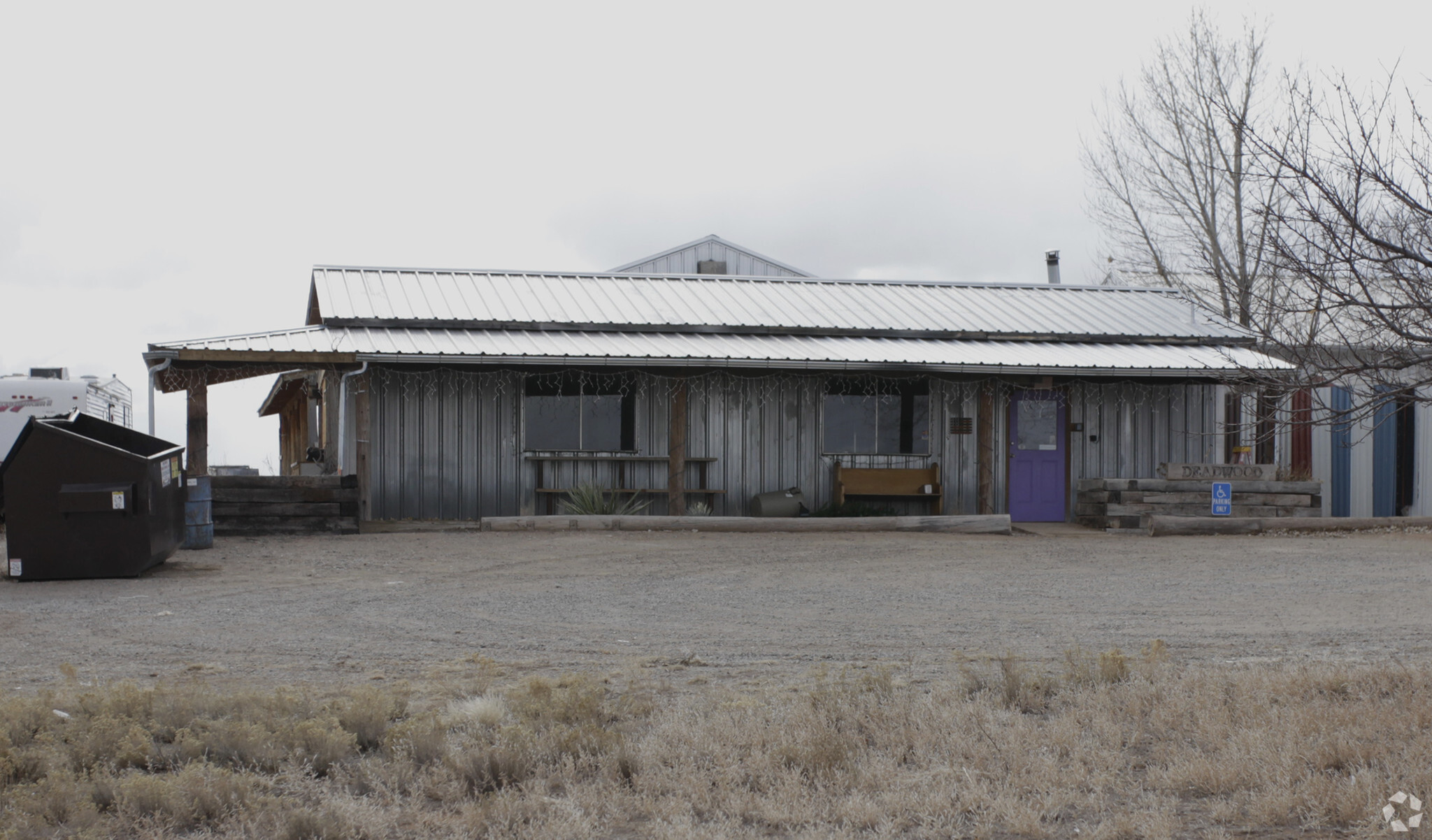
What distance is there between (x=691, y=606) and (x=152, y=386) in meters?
8.17

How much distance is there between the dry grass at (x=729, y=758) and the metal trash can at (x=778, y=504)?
10.3m

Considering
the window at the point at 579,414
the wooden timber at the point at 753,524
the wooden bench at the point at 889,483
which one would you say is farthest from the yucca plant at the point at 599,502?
the wooden bench at the point at 889,483

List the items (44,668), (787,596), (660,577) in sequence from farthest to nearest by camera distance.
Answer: (660,577)
(787,596)
(44,668)

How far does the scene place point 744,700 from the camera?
5387 mm

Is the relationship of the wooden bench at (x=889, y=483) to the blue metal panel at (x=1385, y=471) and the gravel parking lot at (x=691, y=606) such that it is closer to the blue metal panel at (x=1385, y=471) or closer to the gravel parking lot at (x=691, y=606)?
the gravel parking lot at (x=691, y=606)

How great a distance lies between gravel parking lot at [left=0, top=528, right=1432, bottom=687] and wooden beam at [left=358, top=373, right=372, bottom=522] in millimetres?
1635

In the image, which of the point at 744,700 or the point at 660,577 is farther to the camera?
the point at 660,577

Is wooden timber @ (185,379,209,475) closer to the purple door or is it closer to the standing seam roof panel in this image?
the standing seam roof panel

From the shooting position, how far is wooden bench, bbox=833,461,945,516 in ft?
54.3

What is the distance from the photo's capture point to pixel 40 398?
15828 millimetres

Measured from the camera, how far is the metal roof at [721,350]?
574 inches

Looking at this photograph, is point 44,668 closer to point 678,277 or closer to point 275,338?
point 275,338

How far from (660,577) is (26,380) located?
10572 millimetres

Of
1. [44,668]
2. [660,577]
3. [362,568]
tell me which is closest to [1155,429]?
[660,577]
